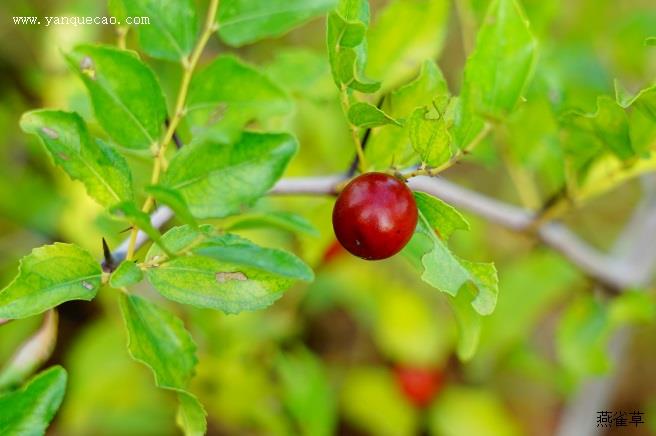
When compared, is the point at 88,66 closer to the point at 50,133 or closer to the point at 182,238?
the point at 50,133

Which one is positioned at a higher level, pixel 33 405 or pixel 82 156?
pixel 82 156

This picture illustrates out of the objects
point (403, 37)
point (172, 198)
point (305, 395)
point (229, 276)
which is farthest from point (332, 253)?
point (172, 198)

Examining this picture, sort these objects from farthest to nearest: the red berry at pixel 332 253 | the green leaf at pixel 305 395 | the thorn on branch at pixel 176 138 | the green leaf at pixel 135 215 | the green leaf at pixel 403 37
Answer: the red berry at pixel 332 253, the green leaf at pixel 305 395, the green leaf at pixel 403 37, the thorn on branch at pixel 176 138, the green leaf at pixel 135 215

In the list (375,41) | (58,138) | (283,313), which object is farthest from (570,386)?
(58,138)

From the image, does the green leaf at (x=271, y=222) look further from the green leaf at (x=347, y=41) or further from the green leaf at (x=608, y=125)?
the green leaf at (x=608, y=125)

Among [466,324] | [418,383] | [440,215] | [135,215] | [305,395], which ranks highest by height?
[135,215]

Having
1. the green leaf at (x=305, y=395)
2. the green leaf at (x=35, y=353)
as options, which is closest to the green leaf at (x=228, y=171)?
the green leaf at (x=35, y=353)

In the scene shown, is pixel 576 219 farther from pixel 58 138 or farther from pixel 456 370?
pixel 58 138

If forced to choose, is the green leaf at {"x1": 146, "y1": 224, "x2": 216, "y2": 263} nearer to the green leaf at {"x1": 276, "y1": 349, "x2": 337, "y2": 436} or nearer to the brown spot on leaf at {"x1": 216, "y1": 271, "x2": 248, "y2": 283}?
the brown spot on leaf at {"x1": 216, "y1": 271, "x2": 248, "y2": 283}
